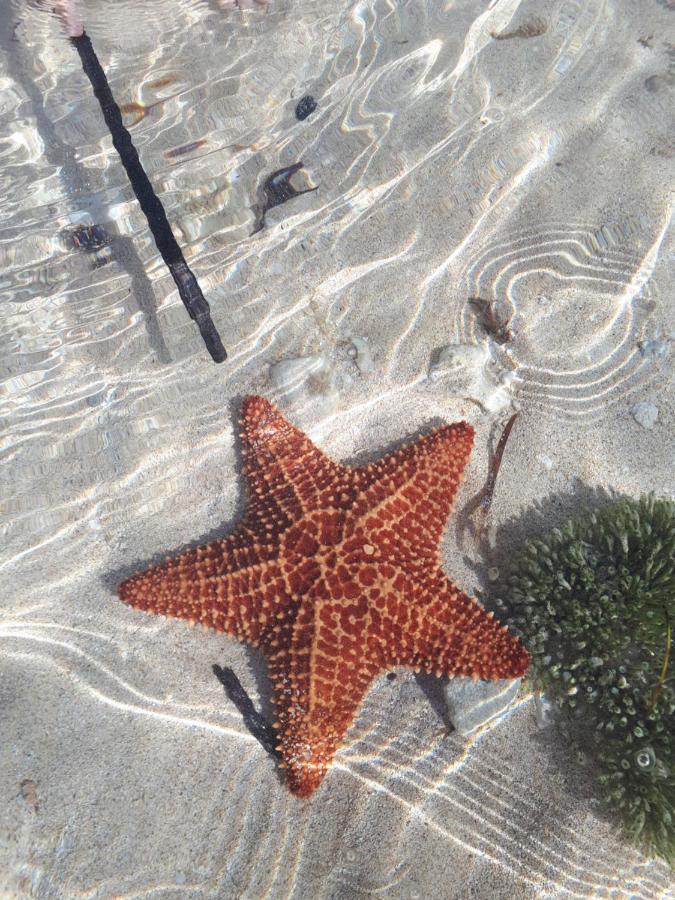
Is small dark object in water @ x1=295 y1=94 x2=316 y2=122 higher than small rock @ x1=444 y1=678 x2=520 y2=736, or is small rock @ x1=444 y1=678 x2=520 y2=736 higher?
small dark object in water @ x1=295 y1=94 x2=316 y2=122

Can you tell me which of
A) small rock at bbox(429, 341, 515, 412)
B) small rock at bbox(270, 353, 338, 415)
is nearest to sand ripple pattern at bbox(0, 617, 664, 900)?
small rock at bbox(270, 353, 338, 415)

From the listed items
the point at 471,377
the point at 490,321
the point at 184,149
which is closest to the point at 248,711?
the point at 471,377

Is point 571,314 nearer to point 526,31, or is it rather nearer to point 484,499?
point 484,499

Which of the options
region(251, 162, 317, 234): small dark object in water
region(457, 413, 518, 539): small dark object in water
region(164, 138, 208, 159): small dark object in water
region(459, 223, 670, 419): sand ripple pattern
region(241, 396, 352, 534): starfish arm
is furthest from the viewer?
region(164, 138, 208, 159): small dark object in water

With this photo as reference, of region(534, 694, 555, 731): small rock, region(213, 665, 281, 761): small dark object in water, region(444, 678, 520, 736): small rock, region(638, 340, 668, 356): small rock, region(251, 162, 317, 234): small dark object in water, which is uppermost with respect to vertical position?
region(251, 162, 317, 234): small dark object in water

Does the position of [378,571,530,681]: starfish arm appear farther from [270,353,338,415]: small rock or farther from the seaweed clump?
[270,353,338,415]: small rock

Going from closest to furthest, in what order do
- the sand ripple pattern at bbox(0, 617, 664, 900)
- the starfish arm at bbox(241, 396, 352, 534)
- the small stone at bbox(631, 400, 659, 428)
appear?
the sand ripple pattern at bbox(0, 617, 664, 900) → the starfish arm at bbox(241, 396, 352, 534) → the small stone at bbox(631, 400, 659, 428)

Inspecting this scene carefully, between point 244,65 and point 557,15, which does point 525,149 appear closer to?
point 557,15
